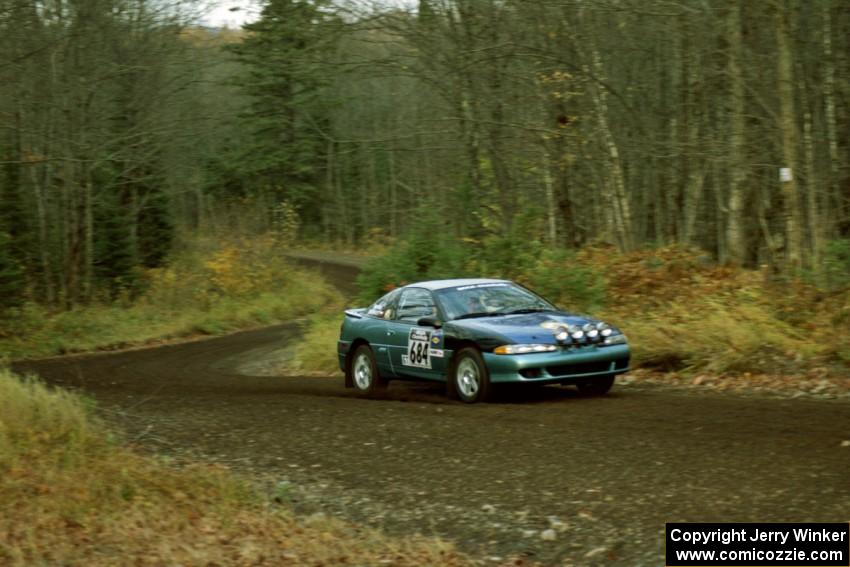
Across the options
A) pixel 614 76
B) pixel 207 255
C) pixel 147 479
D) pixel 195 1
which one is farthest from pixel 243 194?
pixel 147 479

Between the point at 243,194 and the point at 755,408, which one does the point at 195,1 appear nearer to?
the point at 755,408

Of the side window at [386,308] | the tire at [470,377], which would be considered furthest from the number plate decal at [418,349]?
the side window at [386,308]

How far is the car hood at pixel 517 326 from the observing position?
477 inches

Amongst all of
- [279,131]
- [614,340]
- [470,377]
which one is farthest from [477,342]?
[279,131]

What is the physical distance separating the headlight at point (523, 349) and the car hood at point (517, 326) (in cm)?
5

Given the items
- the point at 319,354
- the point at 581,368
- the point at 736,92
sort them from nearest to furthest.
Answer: the point at 581,368, the point at 736,92, the point at 319,354

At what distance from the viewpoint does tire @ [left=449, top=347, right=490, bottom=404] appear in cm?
1232

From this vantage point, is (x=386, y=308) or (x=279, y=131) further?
(x=279, y=131)

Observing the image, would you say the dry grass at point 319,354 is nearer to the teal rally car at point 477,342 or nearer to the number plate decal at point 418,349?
the teal rally car at point 477,342

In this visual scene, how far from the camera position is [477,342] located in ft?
Answer: 40.7

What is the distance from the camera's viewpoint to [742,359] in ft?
46.5

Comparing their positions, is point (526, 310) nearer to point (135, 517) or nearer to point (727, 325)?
point (727, 325)

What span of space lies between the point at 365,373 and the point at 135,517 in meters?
7.10

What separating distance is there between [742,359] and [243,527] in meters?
8.48
